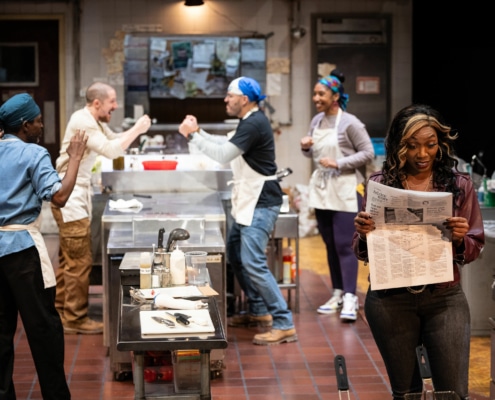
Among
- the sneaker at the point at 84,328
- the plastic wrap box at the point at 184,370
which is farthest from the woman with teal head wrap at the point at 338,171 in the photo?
the plastic wrap box at the point at 184,370

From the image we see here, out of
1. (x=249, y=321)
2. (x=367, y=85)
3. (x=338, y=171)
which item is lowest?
(x=249, y=321)

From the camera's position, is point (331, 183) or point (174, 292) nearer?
Result: point (174, 292)

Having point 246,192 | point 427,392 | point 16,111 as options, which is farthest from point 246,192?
point 427,392

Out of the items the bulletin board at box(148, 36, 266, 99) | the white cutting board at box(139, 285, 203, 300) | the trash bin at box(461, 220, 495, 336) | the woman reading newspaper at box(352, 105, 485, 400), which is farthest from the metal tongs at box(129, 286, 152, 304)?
the bulletin board at box(148, 36, 266, 99)

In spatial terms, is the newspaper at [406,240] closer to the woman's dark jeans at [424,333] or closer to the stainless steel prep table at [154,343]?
the woman's dark jeans at [424,333]

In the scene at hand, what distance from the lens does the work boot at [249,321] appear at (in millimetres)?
7461

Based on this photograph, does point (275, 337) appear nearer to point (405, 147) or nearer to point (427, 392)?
point (405, 147)

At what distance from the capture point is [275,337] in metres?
6.89

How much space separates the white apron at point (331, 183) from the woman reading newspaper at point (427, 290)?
136 inches

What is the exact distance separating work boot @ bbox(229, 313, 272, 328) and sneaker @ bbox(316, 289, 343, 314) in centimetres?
56

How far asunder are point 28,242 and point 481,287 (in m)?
3.53

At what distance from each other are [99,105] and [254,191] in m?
1.35

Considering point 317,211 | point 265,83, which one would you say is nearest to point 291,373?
point 317,211

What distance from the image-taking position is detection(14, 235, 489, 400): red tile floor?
5.84 meters
